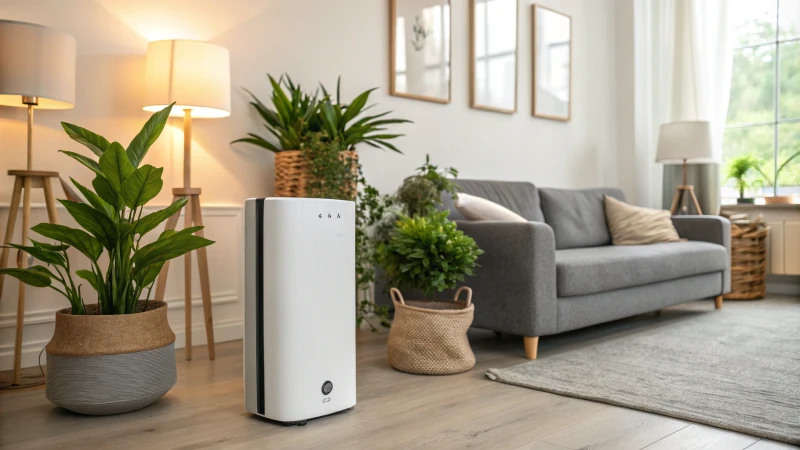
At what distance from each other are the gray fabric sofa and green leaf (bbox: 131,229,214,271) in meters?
1.31

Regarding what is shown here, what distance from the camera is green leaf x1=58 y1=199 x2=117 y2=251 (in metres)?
1.96

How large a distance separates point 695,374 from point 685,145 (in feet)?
9.01

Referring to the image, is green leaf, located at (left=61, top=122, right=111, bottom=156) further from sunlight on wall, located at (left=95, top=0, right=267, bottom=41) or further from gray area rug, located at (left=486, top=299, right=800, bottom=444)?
gray area rug, located at (left=486, top=299, right=800, bottom=444)

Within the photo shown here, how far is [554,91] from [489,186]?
1.48 metres

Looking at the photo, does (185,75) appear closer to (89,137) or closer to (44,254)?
(89,137)

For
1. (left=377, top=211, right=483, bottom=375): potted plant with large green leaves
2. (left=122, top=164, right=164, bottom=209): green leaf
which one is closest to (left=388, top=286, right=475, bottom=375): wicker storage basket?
(left=377, top=211, right=483, bottom=375): potted plant with large green leaves

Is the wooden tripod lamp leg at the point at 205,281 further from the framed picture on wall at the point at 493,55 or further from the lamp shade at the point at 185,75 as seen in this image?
the framed picture on wall at the point at 493,55

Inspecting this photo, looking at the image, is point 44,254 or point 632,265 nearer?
point 44,254

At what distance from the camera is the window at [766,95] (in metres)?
5.13

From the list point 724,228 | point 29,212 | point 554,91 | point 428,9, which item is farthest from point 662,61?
point 29,212

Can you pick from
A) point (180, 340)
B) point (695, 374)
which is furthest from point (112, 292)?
point (695, 374)

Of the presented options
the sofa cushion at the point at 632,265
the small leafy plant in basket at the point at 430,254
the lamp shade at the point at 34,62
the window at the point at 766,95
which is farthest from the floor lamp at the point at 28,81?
the window at the point at 766,95

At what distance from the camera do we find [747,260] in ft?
15.6

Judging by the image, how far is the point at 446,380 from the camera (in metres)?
2.47
